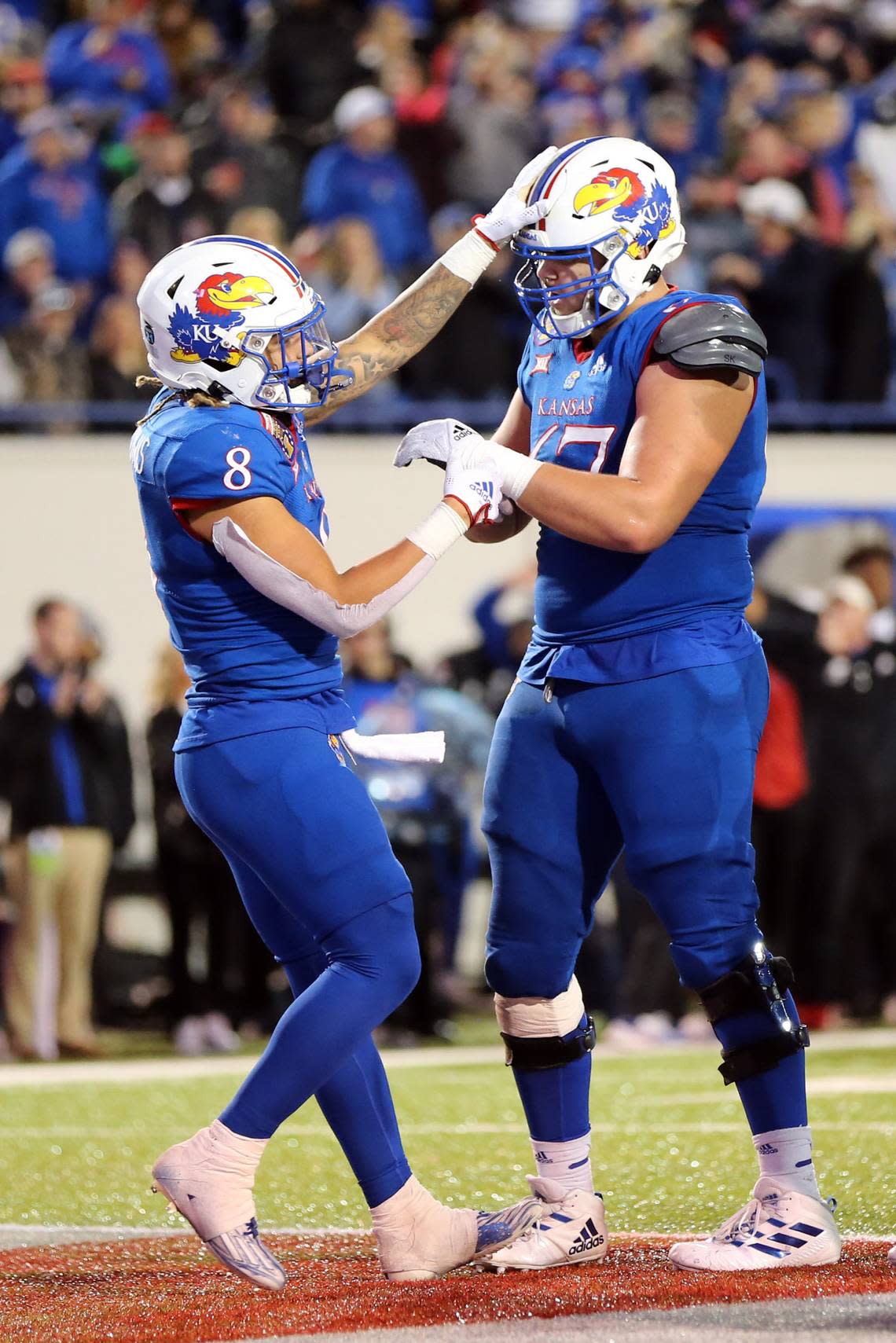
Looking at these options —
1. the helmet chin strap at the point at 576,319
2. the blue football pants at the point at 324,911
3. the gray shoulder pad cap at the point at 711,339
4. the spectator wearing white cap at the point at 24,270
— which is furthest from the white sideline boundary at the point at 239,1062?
the gray shoulder pad cap at the point at 711,339

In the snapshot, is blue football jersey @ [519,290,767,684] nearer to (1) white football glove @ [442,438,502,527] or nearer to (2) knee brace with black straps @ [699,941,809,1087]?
(1) white football glove @ [442,438,502,527]

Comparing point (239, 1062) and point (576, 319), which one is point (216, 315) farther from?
point (239, 1062)

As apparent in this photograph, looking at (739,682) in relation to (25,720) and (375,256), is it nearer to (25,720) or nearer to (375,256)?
(25,720)

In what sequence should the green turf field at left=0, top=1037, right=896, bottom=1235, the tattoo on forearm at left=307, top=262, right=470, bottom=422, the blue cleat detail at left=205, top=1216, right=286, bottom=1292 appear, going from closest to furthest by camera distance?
the blue cleat detail at left=205, top=1216, right=286, bottom=1292 → the tattoo on forearm at left=307, top=262, right=470, bottom=422 → the green turf field at left=0, top=1037, right=896, bottom=1235

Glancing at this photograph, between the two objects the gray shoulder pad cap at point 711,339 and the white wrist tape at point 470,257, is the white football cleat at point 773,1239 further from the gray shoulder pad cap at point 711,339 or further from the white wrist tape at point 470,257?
the white wrist tape at point 470,257

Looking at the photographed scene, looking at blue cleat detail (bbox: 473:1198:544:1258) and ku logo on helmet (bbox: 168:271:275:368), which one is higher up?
ku logo on helmet (bbox: 168:271:275:368)

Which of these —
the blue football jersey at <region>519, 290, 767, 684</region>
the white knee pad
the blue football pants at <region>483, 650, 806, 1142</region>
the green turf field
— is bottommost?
the green turf field

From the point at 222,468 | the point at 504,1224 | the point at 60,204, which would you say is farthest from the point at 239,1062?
the point at 60,204

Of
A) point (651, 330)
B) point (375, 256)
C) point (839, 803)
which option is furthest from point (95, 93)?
point (651, 330)

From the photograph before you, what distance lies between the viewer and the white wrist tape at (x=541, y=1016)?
14.1 feet

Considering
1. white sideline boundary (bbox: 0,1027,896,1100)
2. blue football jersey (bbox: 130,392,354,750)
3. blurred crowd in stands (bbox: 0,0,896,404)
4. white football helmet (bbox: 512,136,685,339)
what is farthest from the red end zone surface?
blurred crowd in stands (bbox: 0,0,896,404)

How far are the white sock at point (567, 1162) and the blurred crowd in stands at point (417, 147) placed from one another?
7.07 m

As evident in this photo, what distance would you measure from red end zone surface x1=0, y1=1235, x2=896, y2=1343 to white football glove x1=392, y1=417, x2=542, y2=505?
1.60 meters

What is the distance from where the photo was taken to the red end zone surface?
3580 mm
